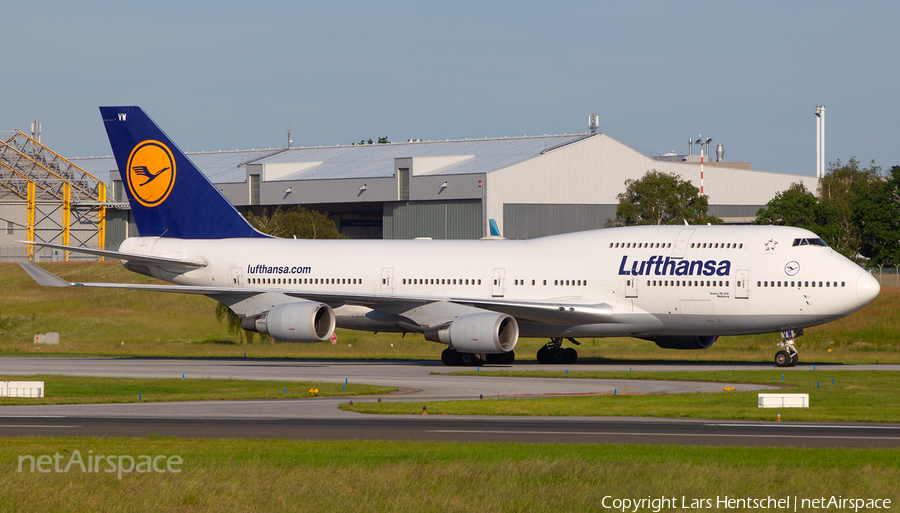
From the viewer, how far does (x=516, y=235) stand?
3317 inches

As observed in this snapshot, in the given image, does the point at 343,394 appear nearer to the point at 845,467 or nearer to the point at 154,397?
the point at 154,397

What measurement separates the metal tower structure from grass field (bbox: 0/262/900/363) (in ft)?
123

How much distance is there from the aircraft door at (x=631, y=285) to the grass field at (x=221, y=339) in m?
6.27

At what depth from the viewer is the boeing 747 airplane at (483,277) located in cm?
3597

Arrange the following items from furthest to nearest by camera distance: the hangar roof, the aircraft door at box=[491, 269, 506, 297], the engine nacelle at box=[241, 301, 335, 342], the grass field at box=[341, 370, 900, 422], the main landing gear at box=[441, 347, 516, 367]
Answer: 1. the hangar roof
2. the aircraft door at box=[491, 269, 506, 297]
3. the main landing gear at box=[441, 347, 516, 367]
4. the engine nacelle at box=[241, 301, 335, 342]
5. the grass field at box=[341, 370, 900, 422]

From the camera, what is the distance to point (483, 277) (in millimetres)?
40188

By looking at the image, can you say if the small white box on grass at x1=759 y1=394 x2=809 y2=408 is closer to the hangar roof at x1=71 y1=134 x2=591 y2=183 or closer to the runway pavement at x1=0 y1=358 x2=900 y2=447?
the runway pavement at x1=0 y1=358 x2=900 y2=447

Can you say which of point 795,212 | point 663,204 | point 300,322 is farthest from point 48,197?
point 300,322

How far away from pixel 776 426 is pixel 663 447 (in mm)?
4446

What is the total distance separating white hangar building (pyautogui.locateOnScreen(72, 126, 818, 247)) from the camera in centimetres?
8431

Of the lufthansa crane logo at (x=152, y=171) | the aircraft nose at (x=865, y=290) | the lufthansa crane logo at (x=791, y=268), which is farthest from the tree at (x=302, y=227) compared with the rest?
the aircraft nose at (x=865, y=290)

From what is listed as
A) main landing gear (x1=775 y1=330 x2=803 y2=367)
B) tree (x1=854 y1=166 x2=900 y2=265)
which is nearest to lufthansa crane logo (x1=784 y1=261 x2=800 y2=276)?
main landing gear (x1=775 y1=330 x2=803 y2=367)

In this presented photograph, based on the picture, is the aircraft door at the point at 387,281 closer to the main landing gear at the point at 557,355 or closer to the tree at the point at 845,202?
the main landing gear at the point at 557,355

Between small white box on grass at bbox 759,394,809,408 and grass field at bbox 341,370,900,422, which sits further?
small white box on grass at bbox 759,394,809,408
